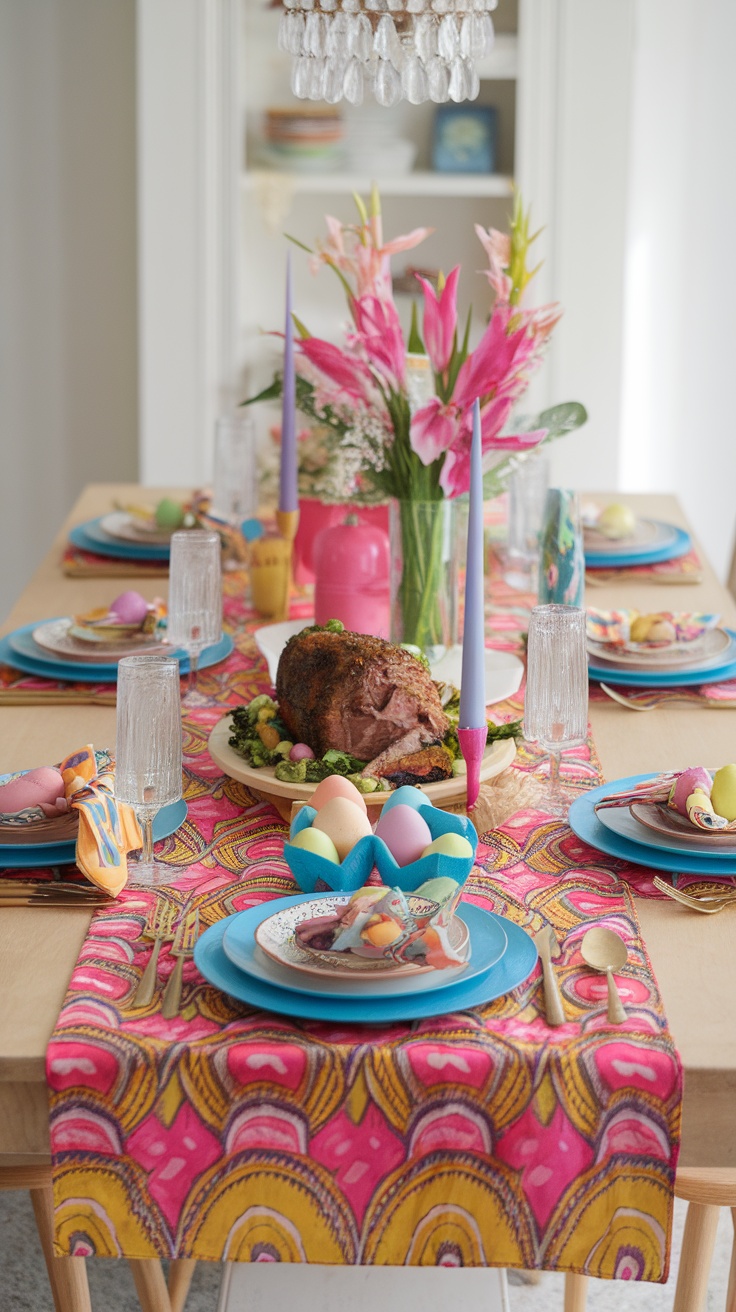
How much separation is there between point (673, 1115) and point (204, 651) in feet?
3.43

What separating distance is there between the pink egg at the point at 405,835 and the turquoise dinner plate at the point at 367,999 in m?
0.12

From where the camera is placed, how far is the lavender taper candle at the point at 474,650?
48.8 inches

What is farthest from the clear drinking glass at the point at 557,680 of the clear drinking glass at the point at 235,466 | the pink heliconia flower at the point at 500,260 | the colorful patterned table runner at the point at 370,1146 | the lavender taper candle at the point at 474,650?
the clear drinking glass at the point at 235,466

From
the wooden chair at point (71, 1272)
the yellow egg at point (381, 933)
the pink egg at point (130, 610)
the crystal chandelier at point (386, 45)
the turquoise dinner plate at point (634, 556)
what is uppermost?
the crystal chandelier at point (386, 45)

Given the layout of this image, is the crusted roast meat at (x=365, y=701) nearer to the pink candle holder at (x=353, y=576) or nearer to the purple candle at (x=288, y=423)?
the pink candle holder at (x=353, y=576)

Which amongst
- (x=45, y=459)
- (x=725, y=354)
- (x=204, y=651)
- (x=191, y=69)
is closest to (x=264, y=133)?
(x=191, y=69)

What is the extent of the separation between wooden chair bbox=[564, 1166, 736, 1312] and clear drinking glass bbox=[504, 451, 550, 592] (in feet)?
3.17

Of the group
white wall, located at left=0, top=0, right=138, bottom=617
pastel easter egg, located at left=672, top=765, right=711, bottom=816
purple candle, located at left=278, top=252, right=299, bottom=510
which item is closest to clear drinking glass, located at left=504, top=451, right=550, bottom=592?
purple candle, located at left=278, top=252, right=299, bottom=510

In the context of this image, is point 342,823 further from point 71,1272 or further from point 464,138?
point 464,138

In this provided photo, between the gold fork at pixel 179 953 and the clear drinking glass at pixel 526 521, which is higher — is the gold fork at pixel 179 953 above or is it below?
below

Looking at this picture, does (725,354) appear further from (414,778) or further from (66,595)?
(414,778)

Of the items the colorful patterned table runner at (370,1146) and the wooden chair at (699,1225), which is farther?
the wooden chair at (699,1225)

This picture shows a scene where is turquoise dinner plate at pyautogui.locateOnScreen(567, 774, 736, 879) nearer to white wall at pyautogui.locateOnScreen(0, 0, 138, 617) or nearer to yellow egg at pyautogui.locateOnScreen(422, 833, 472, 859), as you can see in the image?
yellow egg at pyautogui.locateOnScreen(422, 833, 472, 859)

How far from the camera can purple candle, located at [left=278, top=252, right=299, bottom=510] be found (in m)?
1.78
